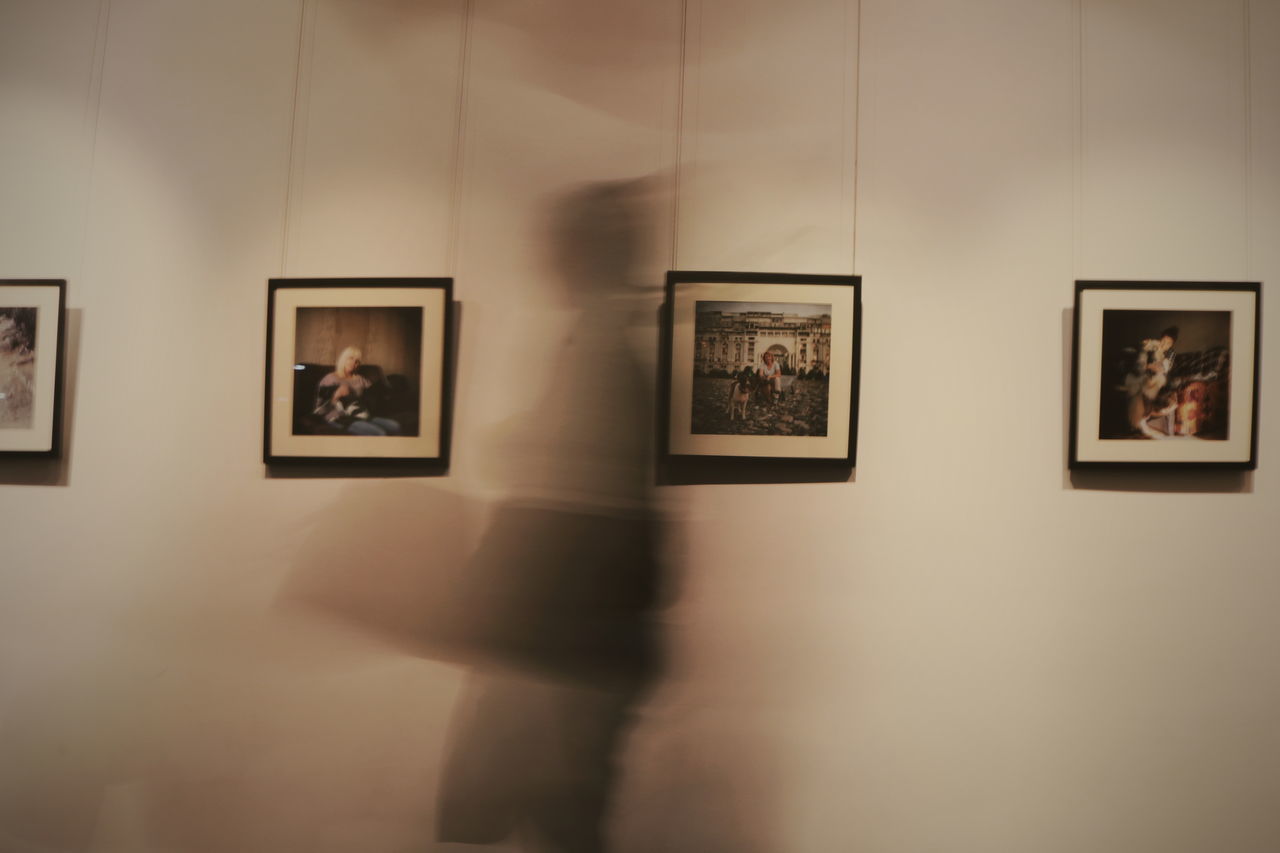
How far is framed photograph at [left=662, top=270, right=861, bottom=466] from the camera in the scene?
1.67m

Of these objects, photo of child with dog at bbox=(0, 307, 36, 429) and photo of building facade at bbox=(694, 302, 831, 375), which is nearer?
photo of building facade at bbox=(694, 302, 831, 375)

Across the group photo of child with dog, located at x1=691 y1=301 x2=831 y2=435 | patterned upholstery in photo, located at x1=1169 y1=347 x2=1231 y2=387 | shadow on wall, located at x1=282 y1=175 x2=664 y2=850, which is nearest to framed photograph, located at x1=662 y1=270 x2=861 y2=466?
photo of child with dog, located at x1=691 y1=301 x2=831 y2=435

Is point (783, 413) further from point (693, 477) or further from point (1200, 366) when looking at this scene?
point (1200, 366)

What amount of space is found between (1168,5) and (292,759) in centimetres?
302

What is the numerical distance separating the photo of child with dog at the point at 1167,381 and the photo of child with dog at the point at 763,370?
2.40 ft

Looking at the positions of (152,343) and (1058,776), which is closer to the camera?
(1058,776)

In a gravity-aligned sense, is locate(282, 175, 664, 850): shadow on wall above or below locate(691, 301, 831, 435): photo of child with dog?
below

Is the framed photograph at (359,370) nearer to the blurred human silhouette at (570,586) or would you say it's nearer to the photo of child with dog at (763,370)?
the blurred human silhouette at (570,586)

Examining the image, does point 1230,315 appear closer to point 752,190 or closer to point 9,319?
point 752,190

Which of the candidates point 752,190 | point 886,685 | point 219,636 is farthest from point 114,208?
point 886,685

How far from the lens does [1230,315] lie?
5.48 feet

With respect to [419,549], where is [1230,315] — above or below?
above

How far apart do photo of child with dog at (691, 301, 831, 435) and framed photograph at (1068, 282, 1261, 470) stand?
662 mm

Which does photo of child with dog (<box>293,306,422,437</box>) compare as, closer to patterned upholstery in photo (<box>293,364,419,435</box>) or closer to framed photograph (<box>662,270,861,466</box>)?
patterned upholstery in photo (<box>293,364,419,435</box>)
